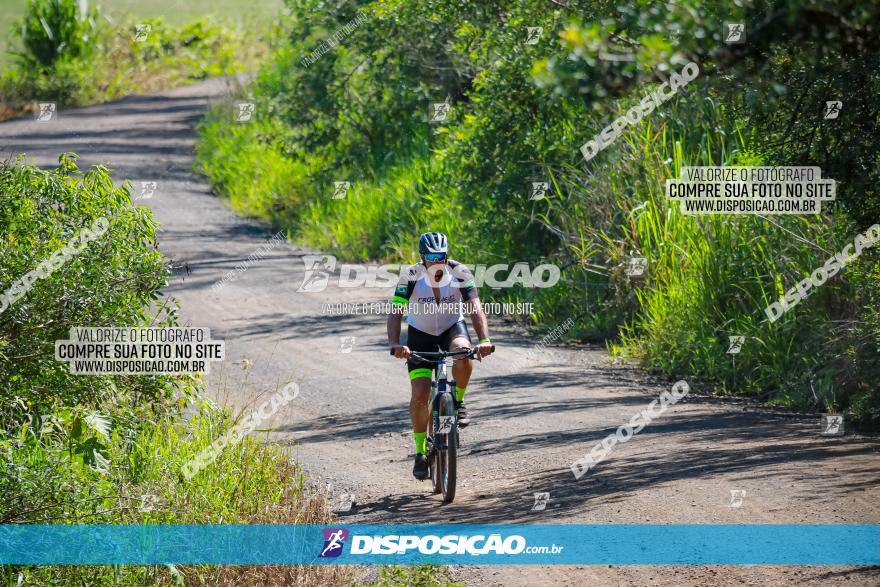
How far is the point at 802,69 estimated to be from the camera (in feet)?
31.5

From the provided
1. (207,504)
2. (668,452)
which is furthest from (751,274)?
(207,504)

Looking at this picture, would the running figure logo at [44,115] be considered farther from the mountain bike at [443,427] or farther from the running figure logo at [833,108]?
the running figure logo at [833,108]

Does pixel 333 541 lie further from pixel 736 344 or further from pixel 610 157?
pixel 610 157

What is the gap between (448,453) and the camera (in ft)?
28.6

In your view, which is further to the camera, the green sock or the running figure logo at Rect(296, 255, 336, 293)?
the running figure logo at Rect(296, 255, 336, 293)

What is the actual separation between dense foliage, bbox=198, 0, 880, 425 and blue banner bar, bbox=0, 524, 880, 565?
3181mm

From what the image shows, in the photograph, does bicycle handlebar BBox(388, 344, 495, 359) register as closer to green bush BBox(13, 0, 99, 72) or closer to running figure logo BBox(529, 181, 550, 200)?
running figure logo BBox(529, 181, 550, 200)

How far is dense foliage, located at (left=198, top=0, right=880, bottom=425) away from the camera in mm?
7203

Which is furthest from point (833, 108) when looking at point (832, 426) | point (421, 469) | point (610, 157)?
point (610, 157)

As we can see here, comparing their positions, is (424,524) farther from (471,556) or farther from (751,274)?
(751,274)

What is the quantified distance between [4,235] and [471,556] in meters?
4.67

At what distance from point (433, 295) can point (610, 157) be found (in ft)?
25.8

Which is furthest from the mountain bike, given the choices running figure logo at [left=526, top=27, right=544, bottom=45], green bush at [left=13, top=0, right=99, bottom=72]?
green bush at [left=13, top=0, right=99, bottom=72]

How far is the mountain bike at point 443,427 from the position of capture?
28.4 ft
